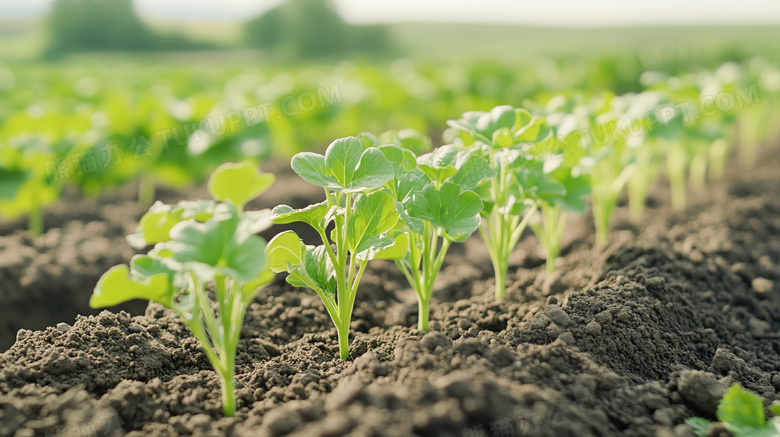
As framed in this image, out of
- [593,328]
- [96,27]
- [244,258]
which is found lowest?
[593,328]

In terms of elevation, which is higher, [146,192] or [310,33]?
[310,33]

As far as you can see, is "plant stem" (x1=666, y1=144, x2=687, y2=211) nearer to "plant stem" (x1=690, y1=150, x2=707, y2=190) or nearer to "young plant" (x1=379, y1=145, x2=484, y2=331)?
"plant stem" (x1=690, y1=150, x2=707, y2=190)

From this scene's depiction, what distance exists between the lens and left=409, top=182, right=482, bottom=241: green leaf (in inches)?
65.2

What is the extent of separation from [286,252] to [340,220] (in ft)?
0.64

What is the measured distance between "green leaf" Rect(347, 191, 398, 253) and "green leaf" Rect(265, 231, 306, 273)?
165mm

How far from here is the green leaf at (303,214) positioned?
1.52 meters

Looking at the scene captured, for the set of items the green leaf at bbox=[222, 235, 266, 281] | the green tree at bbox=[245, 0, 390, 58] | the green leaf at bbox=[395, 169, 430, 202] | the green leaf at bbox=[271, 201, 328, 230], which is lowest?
the green leaf at bbox=[222, 235, 266, 281]

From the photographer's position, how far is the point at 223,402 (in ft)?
5.14

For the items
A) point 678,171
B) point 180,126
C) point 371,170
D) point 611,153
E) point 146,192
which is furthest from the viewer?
point 146,192

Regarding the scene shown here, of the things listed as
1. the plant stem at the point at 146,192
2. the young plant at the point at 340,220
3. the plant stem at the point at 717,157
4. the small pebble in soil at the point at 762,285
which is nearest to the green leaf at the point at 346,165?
the young plant at the point at 340,220

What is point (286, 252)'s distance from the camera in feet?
5.53

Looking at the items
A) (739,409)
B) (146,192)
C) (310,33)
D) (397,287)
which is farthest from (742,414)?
(310,33)

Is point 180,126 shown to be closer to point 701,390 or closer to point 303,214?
point 303,214

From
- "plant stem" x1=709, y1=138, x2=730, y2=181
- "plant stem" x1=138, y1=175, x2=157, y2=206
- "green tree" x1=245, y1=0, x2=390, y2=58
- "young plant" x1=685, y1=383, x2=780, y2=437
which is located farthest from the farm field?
"green tree" x1=245, y1=0, x2=390, y2=58
